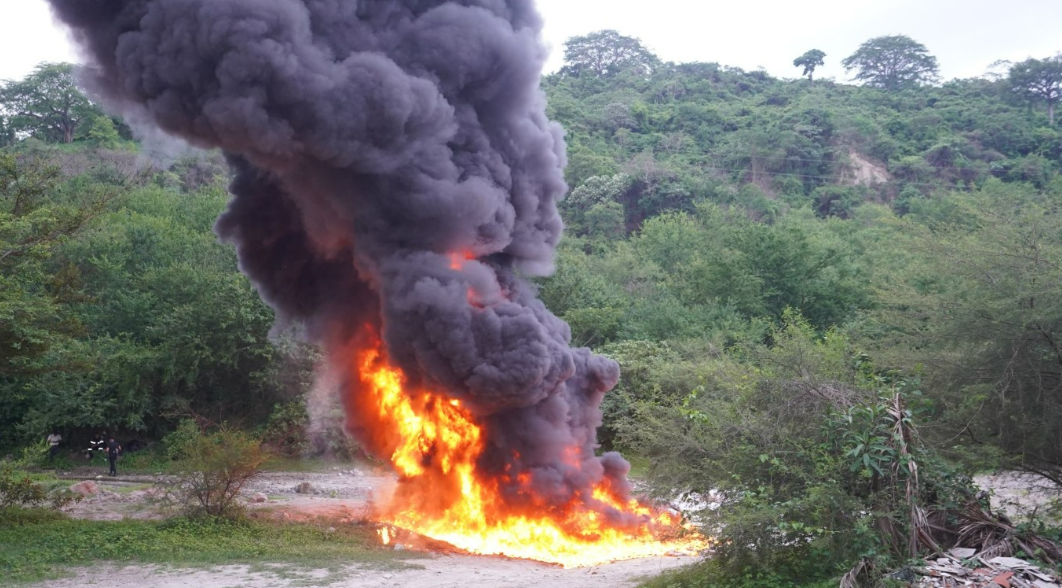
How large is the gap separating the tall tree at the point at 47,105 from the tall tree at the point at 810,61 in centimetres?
6335

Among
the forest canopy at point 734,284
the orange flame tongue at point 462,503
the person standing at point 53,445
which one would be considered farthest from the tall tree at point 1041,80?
the person standing at point 53,445

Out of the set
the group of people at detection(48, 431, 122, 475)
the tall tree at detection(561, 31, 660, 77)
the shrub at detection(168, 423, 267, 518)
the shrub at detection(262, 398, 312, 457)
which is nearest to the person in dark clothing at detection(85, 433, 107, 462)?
the group of people at detection(48, 431, 122, 475)

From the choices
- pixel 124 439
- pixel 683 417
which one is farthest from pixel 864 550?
pixel 124 439

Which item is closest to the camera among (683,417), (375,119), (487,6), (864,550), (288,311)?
(864,550)

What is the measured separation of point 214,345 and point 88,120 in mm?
33488

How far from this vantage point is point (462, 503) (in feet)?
63.4

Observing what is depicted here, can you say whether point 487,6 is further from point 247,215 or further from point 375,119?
point 247,215

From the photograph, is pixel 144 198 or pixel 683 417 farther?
pixel 144 198

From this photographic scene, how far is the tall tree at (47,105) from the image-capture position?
192 feet

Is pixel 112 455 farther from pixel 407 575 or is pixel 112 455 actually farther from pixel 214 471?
pixel 407 575

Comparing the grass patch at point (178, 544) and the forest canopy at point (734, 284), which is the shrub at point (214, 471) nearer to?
the grass patch at point (178, 544)

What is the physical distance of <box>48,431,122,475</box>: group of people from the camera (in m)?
29.4

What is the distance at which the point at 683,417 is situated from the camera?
15000 millimetres

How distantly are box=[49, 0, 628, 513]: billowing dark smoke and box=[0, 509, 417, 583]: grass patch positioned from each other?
12.1 feet
